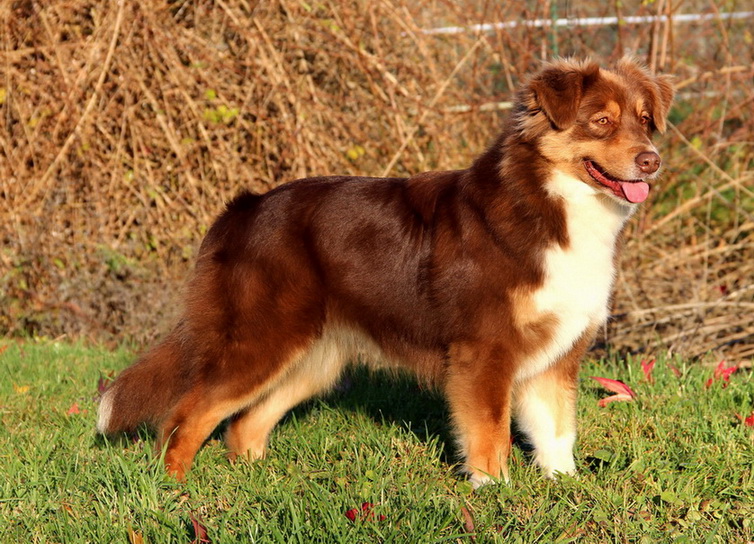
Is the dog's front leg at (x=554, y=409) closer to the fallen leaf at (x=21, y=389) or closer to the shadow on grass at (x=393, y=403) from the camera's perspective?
the shadow on grass at (x=393, y=403)

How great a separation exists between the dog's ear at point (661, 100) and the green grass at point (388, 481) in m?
1.51

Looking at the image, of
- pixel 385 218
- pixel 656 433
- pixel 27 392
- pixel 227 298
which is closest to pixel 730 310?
pixel 656 433

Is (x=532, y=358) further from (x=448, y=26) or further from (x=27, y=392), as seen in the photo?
(x=448, y=26)

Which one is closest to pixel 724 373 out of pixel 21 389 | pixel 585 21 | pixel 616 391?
pixel 616 391

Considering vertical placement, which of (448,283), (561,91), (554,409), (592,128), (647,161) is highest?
(561,91)

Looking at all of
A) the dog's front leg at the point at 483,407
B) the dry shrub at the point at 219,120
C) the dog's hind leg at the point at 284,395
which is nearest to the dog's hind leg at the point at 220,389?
the dog's hind leg at the point at 284,395

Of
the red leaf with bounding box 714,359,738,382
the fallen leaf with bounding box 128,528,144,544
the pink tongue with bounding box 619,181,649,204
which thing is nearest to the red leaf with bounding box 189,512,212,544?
the fallen leaf with bounding box 128,528,144,544

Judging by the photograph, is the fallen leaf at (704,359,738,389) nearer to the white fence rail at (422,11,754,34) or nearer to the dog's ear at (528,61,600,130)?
the dog's ear at (528,61,600,130)

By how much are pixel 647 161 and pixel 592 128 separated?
0.30 metres

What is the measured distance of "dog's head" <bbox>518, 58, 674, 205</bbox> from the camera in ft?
12.3

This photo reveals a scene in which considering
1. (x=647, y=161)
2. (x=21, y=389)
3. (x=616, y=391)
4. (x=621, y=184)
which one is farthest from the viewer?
(x=21, y=389)

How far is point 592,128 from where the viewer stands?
3820 mm

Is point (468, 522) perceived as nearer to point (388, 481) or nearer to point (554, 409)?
point (388, 481)

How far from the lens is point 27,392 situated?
5.23 meters
